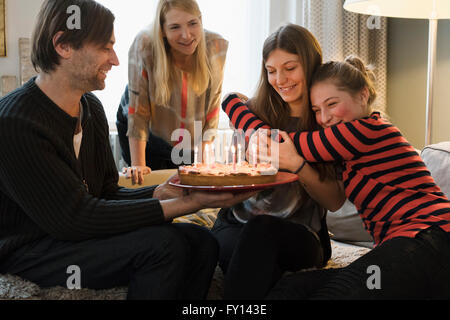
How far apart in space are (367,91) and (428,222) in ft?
1.47

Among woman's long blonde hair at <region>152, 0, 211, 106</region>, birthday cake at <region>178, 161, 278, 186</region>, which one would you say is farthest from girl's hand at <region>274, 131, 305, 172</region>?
woman's long blonde hair at <region>152, 0, 211, 106</region>

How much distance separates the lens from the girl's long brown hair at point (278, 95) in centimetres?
168

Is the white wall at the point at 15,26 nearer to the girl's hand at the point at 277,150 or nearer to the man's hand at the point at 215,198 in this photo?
the girl's hand at the point at 277,150

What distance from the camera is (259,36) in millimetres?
4133

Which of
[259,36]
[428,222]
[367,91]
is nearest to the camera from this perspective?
[428,222]

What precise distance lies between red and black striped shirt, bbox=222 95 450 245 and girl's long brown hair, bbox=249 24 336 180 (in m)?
0.12

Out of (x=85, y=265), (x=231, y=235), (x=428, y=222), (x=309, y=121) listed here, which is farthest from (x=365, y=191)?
(x=85, y=265)

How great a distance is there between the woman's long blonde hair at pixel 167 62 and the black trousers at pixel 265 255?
41.2 inches

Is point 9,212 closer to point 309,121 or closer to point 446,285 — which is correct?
point 309,121

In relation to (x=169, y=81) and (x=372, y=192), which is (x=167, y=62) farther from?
(x=372, y=192)

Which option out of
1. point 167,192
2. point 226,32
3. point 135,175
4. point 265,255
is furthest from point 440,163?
point 226,32

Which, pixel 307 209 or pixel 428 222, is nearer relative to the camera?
pixel 428 222

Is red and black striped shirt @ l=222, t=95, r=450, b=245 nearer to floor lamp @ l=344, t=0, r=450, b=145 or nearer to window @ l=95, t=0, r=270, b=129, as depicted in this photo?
floor lamp @ l=344, t=0, r=450, b=145

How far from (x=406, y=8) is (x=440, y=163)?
1290 millimetres
